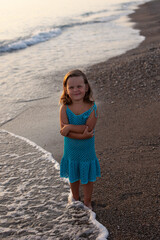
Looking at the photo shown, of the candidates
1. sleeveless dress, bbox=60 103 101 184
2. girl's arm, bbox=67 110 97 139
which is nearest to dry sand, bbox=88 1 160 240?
sleeveless dress, bbox=60 103 101 184

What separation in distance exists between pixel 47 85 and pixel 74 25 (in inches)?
690

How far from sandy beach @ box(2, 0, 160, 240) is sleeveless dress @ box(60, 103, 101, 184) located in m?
0.50

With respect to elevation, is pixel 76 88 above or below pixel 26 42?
below

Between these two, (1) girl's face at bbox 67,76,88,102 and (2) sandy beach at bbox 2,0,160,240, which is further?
(2) sandy beach at bbox 2,0,160,240

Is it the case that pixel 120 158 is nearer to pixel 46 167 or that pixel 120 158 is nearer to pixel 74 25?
pixel 46 167

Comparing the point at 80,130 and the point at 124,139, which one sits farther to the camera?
the point at 124,139

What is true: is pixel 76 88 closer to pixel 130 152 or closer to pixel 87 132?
pixel 87 132

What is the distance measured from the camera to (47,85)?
25.7 ft

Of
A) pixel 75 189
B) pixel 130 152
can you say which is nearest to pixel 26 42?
pixel 130 152

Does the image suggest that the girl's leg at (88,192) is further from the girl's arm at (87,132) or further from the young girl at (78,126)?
the girl's arm at (87,132)

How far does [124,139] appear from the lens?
4.43 metres

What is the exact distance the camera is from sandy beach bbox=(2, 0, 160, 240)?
2.88m

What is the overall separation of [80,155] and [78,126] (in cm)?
31

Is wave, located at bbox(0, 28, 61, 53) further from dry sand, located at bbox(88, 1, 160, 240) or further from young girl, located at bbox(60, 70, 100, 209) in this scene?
young girl, located at bbox(60, 70, 100, 209)
